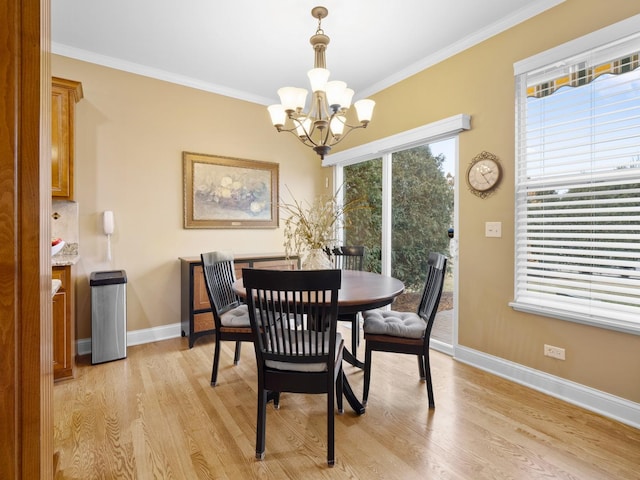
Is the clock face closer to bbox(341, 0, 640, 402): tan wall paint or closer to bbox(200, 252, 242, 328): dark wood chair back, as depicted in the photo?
bbox(341, 0, 640, 402): tan wall paint

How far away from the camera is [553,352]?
2439 mm

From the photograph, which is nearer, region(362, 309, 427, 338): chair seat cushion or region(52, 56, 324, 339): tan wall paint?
region(362, 309, 427, 338): chair seat cushion

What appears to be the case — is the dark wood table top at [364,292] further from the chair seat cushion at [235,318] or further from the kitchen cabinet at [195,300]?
the kitchen cabinet at [195,300]

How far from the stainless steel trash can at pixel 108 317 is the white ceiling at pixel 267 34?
6.98ft

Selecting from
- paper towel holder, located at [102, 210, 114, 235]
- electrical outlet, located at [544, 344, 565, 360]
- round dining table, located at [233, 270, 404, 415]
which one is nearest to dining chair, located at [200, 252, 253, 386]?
round dining table, located at [233, 270, 404, 415]

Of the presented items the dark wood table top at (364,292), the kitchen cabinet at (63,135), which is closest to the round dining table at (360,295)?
the dark wood table top at (364,292)

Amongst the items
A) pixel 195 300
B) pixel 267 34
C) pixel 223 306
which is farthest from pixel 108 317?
pixel 267 34

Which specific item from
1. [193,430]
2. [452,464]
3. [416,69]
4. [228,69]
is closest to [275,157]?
[228,69]

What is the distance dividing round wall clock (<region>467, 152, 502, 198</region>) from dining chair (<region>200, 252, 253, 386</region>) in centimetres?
220

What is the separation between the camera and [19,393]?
606 mm

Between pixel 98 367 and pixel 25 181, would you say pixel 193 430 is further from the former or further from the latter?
pixel 25 181

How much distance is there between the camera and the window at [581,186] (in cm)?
211

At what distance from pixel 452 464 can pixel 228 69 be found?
3.80 metres

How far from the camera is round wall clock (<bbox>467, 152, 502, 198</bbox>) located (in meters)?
2.75
